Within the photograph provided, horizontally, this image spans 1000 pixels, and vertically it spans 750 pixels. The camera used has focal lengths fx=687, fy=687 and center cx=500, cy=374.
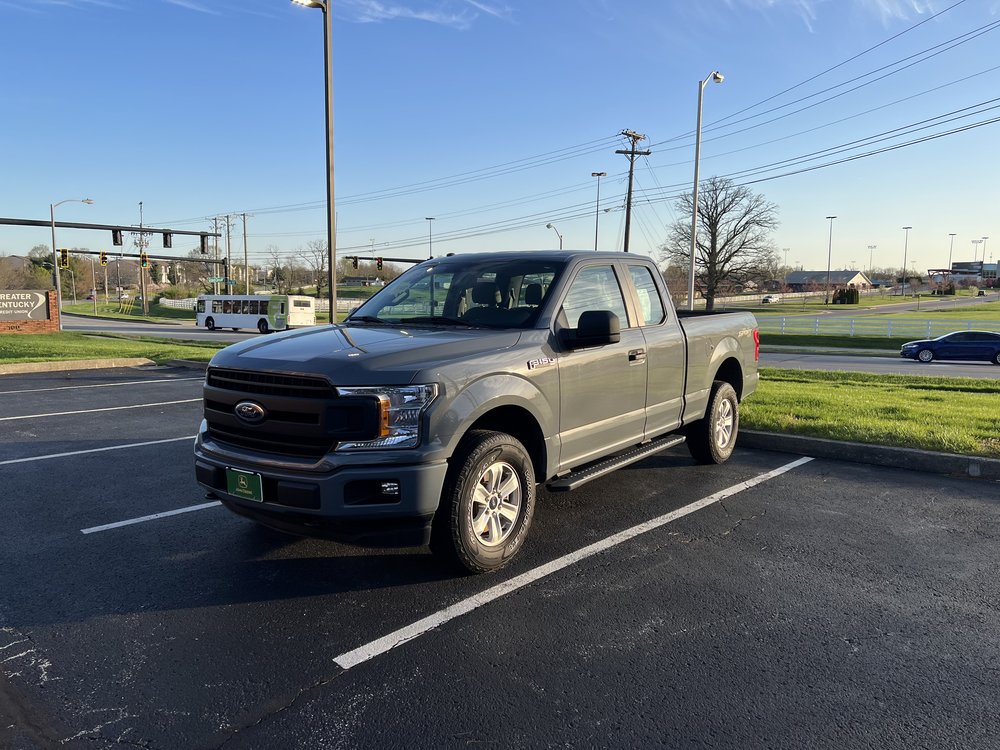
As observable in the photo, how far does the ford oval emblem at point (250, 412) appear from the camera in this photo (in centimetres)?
383

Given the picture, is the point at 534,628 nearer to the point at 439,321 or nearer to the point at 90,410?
the point at 439,321

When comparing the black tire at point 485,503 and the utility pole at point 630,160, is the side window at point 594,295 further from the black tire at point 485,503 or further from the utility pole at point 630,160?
the utility pole at point 630,160

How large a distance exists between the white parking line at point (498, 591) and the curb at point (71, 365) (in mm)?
15529

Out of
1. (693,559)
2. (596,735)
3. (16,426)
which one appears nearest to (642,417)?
(693,559)

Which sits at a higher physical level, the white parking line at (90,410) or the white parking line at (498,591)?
the white parking line at (90,410)

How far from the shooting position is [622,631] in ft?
11.4

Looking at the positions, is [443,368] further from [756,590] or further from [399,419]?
[756,590]

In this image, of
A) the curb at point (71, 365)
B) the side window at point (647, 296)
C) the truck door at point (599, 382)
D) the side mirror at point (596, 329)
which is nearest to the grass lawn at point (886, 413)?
the side window at point (647, 296)

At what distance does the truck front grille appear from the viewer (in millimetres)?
3598

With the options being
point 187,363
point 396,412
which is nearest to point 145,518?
point 396,412

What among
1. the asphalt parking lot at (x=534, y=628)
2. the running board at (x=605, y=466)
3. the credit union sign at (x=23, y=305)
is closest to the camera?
the asphalt parking lot at (x=534, y=628)

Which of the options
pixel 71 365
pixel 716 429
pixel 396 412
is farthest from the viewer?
pixel 71 365

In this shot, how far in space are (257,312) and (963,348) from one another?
138 feet

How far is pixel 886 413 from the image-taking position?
8531 millimetres
